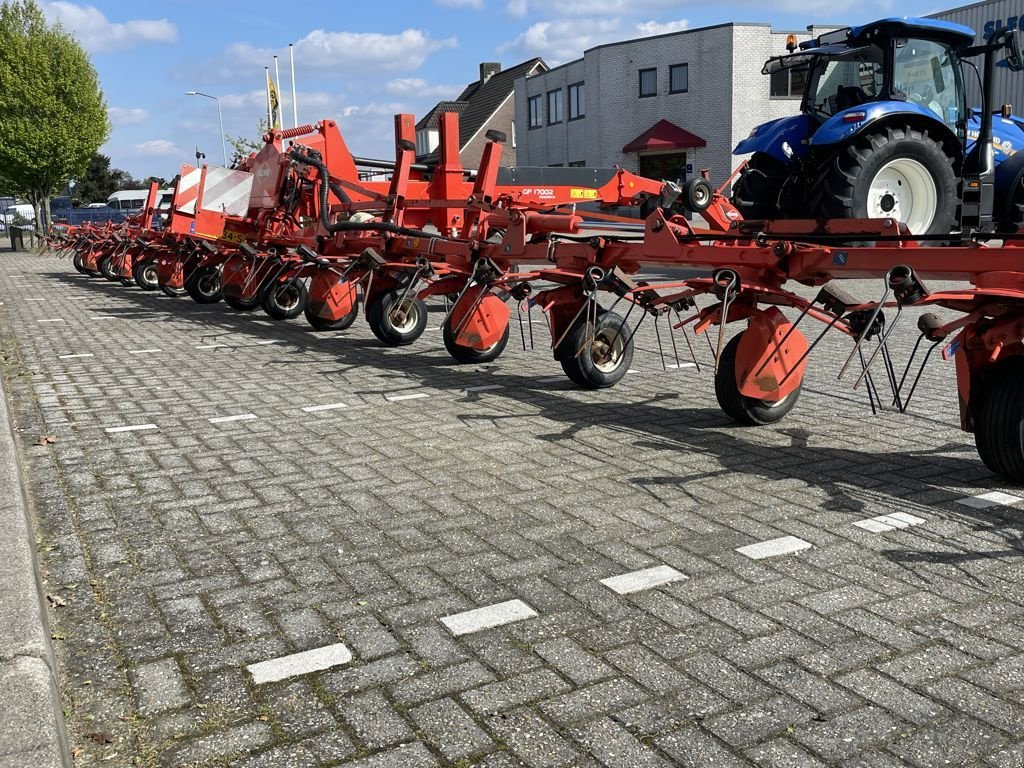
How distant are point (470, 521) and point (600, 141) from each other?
37153 mm

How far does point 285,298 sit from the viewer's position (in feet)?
40.7

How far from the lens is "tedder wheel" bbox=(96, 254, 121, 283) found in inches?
781

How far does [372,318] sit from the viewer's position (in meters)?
9.90

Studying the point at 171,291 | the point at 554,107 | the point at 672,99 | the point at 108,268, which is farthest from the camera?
the point at 554,107

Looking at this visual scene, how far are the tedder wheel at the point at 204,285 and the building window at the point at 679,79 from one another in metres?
Result: 26.6

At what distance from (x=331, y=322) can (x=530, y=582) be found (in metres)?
7.79

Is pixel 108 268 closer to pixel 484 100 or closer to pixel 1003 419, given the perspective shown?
pixel 1003 419

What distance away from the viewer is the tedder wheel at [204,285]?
47.9 feet

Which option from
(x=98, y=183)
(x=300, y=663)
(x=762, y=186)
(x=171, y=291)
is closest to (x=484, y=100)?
(x=171, y=291)

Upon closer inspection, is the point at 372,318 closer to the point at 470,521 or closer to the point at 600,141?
the point at 470,521

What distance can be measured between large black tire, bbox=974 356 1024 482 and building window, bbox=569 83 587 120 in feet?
124

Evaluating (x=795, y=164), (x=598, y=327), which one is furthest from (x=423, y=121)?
(x=598, y=327)

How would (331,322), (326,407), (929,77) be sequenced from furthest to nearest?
(929,77) < (331,322) < (326,407)

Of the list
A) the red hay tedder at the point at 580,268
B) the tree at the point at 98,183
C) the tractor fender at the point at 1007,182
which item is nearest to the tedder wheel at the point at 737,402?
the red hay tedder at the point at 580,268
